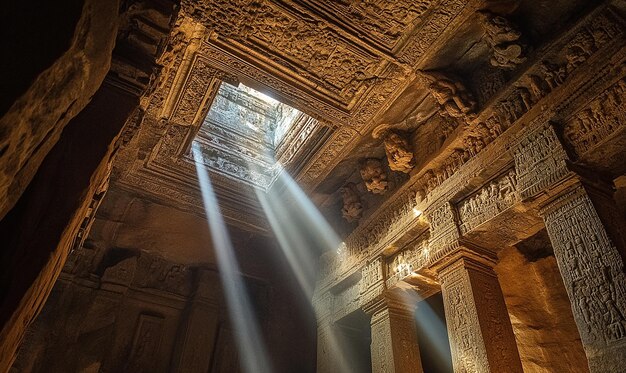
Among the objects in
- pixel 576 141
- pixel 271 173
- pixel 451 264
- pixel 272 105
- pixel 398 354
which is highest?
pixel 272 105

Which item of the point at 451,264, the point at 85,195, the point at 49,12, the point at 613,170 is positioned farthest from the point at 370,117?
the point at 49,12

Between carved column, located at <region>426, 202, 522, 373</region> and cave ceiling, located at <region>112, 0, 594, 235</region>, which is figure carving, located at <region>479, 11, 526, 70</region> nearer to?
cave ceiling, located at <region>112, 0, 594, 235</region>

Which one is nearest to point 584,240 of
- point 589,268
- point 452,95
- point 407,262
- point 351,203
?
point 589,268

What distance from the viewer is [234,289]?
6770 millimetres

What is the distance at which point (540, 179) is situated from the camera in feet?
12.0

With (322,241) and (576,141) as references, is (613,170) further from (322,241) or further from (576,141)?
(322,241)

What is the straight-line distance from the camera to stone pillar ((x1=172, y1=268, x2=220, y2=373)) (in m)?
5.87

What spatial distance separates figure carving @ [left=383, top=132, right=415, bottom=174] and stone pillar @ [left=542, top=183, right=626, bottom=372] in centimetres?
186

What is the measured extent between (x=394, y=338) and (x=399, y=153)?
226 cm

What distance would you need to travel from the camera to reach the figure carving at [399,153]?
16.8 ft

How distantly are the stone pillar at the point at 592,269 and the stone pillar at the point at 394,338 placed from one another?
2.27 meters

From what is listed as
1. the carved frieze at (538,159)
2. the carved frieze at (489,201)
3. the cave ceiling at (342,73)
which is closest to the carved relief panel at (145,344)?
the cave ceiling at (342,73)

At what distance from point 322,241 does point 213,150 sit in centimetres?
236

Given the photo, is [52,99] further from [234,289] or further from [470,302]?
[234,289]
